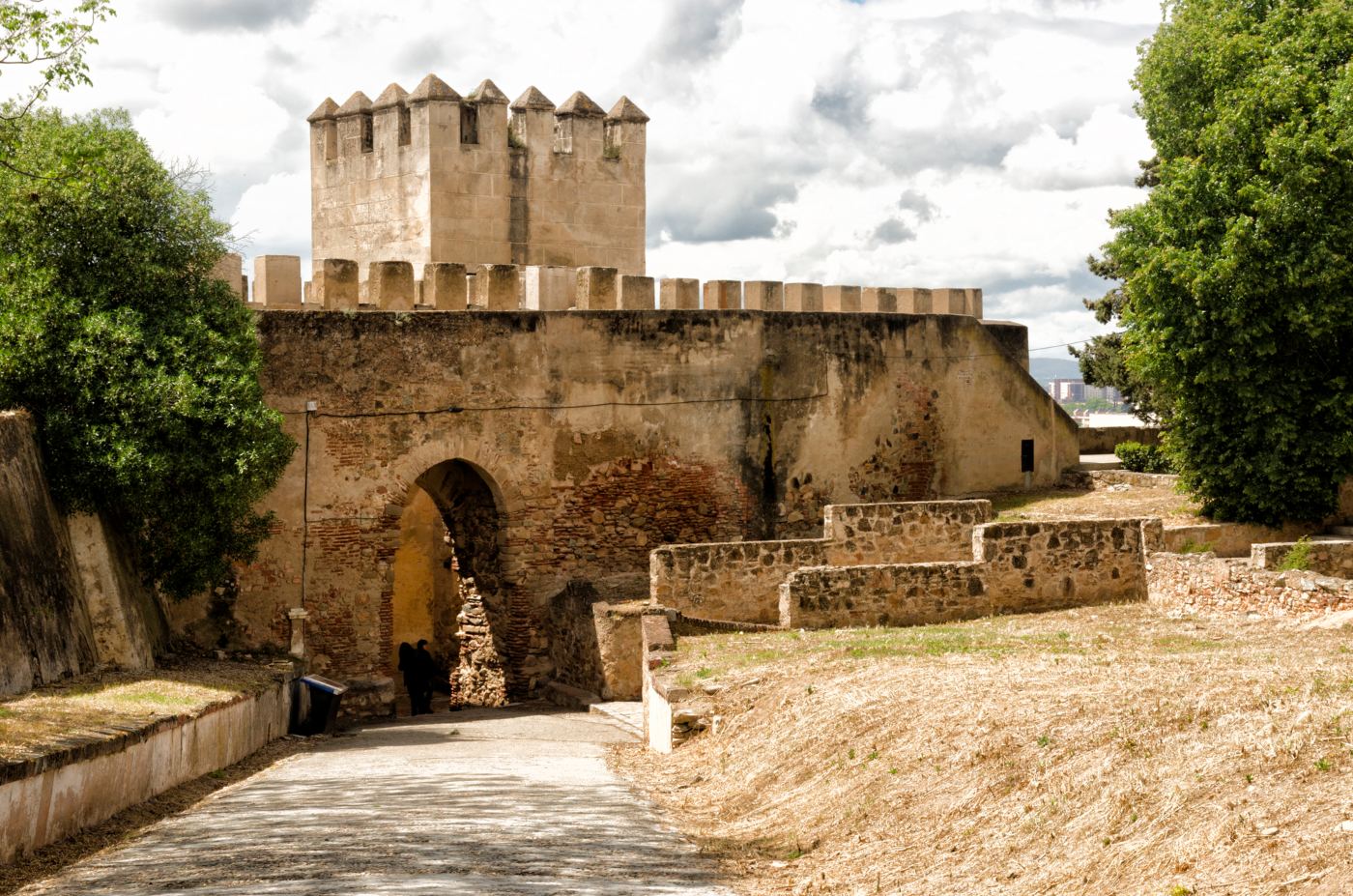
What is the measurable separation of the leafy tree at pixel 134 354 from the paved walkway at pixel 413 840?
3.72m

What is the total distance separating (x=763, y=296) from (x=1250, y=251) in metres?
6.96

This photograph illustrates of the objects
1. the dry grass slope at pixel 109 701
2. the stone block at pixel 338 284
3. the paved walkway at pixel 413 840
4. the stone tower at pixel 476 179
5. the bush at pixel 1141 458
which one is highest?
the stone tower at pixel 476 179

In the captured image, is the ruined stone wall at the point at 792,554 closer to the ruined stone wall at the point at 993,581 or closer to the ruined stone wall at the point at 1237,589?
the ruined stone wall at the point at 993,581

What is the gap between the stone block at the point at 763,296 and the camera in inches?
876

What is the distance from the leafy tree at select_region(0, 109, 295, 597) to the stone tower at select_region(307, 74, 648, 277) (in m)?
6.98

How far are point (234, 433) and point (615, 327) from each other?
703cm

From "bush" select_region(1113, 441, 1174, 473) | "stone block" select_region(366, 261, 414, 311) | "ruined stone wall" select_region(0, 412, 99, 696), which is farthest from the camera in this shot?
"bush" select_region(1113, 441, 1174, 473)

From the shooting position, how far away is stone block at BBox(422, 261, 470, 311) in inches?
769

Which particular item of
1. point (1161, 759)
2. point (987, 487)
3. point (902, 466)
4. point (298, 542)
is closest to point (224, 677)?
point (298, 542)

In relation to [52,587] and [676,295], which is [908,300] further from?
[52,587]

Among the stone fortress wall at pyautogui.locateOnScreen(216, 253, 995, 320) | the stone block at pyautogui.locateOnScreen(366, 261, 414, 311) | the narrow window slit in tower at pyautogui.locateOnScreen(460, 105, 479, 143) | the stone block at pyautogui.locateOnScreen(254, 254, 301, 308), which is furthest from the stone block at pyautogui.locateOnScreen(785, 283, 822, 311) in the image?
the stone block at pyautogui.locateOnScreen(254, 254, 301, 308)

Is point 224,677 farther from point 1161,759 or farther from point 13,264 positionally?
point 1161,759

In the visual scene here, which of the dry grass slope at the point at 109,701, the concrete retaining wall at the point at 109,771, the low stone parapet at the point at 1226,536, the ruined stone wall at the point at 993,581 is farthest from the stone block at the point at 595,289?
the concrete retaining wall at the point at 109,771

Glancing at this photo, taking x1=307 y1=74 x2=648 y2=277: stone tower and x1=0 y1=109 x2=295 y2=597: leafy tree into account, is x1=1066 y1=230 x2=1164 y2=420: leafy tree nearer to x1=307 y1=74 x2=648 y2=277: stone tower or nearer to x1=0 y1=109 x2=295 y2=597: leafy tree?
x1=307 y1=74 x2=648 y2=277: stone tower
